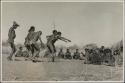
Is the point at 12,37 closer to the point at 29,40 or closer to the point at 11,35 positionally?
the point at 11,35

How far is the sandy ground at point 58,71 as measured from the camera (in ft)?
7.21

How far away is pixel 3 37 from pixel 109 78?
79 cm

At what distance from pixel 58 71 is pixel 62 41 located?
0.21 m

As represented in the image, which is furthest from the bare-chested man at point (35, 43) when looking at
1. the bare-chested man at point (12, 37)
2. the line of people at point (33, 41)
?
the bare-chested man at point (12, 37)

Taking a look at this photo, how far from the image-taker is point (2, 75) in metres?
2.20

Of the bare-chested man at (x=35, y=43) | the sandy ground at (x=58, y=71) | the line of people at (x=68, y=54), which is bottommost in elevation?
the sandy ground at (x=58, y=71)

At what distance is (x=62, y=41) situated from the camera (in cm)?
221

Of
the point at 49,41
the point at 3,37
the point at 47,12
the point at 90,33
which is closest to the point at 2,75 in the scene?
the point at 3,37

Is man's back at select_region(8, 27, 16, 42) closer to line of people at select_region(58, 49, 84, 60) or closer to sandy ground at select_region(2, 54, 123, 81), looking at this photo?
sandy ground at select_region(2, 54, 123, 81)

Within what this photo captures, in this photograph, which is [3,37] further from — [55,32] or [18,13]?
[55,32]

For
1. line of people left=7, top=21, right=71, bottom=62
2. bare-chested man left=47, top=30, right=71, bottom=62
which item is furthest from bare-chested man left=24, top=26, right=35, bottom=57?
bare-chested man left=47, top=30, right=71, bottom=62

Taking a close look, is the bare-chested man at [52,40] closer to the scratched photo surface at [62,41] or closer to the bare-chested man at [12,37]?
the scratched photo surface at [62,41]

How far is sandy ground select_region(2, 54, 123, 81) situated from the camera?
2.20 m

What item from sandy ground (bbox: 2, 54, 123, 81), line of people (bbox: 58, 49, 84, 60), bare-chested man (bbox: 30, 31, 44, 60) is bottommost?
sandy ground (bbox: 2, 54, 123, 81)
